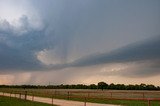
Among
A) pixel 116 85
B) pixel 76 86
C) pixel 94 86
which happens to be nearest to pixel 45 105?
pixel 116 85

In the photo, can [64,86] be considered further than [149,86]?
Yes

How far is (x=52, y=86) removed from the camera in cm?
15238

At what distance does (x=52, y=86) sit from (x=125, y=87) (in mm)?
51285

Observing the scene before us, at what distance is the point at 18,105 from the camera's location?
3538 cm

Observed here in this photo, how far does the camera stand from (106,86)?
11925 cm

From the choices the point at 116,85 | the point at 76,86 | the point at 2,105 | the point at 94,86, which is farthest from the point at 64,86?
the point at 2,105

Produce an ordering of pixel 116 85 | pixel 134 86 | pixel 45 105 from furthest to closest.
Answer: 1. pixel 116 85
2. pixel 134 86
3. pixel 45 105

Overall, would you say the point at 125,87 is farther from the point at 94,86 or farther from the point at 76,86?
the point at 76,86

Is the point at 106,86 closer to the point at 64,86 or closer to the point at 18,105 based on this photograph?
the point at 64,86

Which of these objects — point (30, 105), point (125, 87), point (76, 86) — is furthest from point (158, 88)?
point (30, 105)

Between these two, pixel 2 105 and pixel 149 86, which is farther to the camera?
pixel 149 86

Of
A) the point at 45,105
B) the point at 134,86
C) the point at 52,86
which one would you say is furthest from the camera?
the point at 52,86

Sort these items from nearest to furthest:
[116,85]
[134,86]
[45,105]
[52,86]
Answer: [45,105]
[134,86]
[116,85]
[52,86]

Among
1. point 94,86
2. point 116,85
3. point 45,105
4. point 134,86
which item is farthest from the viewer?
point 94,86
